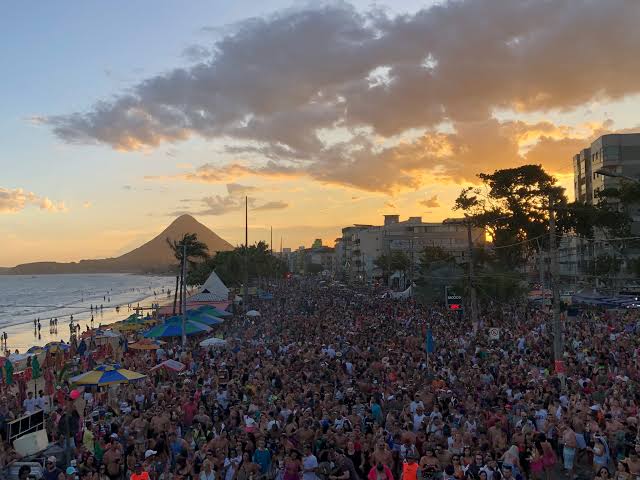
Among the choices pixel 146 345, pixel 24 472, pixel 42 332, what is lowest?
pixel 42 332

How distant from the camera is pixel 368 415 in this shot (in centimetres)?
1520

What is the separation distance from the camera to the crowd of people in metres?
11.3

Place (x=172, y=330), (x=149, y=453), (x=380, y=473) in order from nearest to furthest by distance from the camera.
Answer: (x=380, y=473), (x=149, y=453), (x=172, y=330)

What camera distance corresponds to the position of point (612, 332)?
30016mm

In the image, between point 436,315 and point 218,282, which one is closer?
point 436,315

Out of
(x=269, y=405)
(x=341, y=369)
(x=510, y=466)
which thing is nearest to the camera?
(x=510, y=466)

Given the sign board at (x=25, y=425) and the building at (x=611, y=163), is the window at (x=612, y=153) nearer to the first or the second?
the building at (x=611, y=163)

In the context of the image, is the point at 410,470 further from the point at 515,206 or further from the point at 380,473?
the point at 515,206

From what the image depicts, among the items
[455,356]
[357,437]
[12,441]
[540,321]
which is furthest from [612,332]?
[12,441]

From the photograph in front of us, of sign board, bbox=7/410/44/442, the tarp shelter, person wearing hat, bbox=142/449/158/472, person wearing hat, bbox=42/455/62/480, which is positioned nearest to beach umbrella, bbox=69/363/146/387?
sign board, bbox=7/410/44/442

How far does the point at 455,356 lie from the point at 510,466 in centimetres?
1376

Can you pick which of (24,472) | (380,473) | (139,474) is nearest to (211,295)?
(24,472)

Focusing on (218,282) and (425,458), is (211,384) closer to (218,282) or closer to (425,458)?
(425,458)

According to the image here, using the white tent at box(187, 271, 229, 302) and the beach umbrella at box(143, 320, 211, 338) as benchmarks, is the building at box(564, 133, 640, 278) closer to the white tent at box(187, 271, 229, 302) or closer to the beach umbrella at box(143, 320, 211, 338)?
the white tent at box(187, 271, 229, 302)
